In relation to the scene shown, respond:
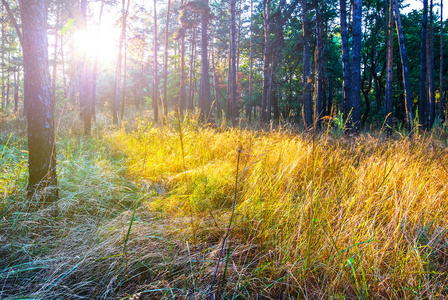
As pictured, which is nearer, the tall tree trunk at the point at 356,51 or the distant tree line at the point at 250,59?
the distant tree line at the point at 250,59

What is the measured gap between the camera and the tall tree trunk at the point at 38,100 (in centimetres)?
204

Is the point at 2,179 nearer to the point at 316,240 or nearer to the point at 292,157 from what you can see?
the point at 316,240

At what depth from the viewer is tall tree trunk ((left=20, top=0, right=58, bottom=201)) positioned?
2.04 m

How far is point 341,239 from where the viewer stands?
4.55 feet

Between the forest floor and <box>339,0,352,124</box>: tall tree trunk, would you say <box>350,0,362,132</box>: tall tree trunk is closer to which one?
<box>339,0,352,124</box>: tall tree trunk

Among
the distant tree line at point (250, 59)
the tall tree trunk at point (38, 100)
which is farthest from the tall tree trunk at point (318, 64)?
the tall tree trunk at point (38, 100)

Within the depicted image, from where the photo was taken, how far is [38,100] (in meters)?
2.11

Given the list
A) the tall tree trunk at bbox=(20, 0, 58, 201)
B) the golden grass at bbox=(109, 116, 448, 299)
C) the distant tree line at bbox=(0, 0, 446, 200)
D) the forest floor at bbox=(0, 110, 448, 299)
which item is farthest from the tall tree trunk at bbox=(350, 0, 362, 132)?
the tall tree trunk at bbox=(20, 0, 58, 201)

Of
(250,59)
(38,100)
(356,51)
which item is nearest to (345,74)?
(356,51)

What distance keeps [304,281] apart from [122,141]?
5.59 metres

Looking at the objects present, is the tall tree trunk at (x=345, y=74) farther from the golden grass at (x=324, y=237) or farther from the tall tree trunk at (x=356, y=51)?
the golden grass at (x=324, y=237)

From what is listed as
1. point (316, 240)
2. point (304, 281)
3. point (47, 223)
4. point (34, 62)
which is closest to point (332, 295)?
point (304, 281)

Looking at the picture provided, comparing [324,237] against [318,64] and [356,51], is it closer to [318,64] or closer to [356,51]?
[356,51]

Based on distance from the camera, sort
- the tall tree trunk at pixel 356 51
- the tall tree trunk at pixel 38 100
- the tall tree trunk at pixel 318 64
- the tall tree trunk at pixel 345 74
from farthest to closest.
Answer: the tall tree trunk at pixel 345 74 → the tall tree trunk at pixel 356 51 → the tall tree trunk at pixel 38 100 → the tall tree trunk at pixel 318 64
